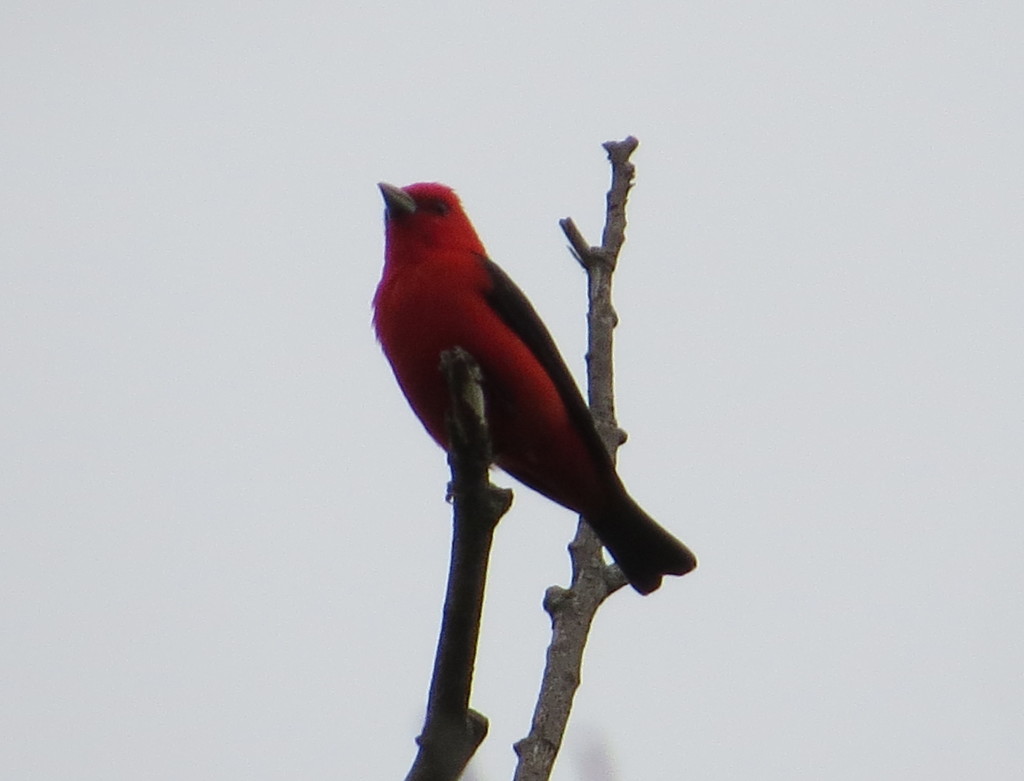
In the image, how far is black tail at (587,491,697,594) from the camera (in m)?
4.69

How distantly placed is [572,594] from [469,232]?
2.34 meters

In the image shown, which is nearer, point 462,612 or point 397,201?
point 462,612

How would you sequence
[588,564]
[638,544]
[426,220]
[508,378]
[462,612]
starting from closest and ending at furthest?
[462,612] → [588,564] → [508,378] → [638,544] → [426,220]

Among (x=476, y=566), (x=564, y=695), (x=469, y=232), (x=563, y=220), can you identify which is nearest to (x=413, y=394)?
(x=563, y=220)

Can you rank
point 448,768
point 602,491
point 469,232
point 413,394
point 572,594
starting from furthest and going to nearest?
point 469,232 → point 602,491 → point 413,394 → point 572,594 → point 448,768

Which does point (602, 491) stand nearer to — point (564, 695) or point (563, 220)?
point (563, 220)

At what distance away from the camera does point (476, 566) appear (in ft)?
7.72

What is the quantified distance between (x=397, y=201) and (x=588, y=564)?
2.17 m

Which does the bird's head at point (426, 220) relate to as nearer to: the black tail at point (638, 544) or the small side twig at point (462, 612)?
the black tail at point (638, 544)

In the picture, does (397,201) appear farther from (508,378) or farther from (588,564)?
(588,564)

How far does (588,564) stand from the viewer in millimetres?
3512

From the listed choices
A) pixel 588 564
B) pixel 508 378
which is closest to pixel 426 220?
pixel 508 378

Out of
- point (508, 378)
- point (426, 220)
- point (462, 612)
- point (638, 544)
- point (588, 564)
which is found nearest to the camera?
point (462, 612)

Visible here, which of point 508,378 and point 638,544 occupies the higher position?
point 508,378
